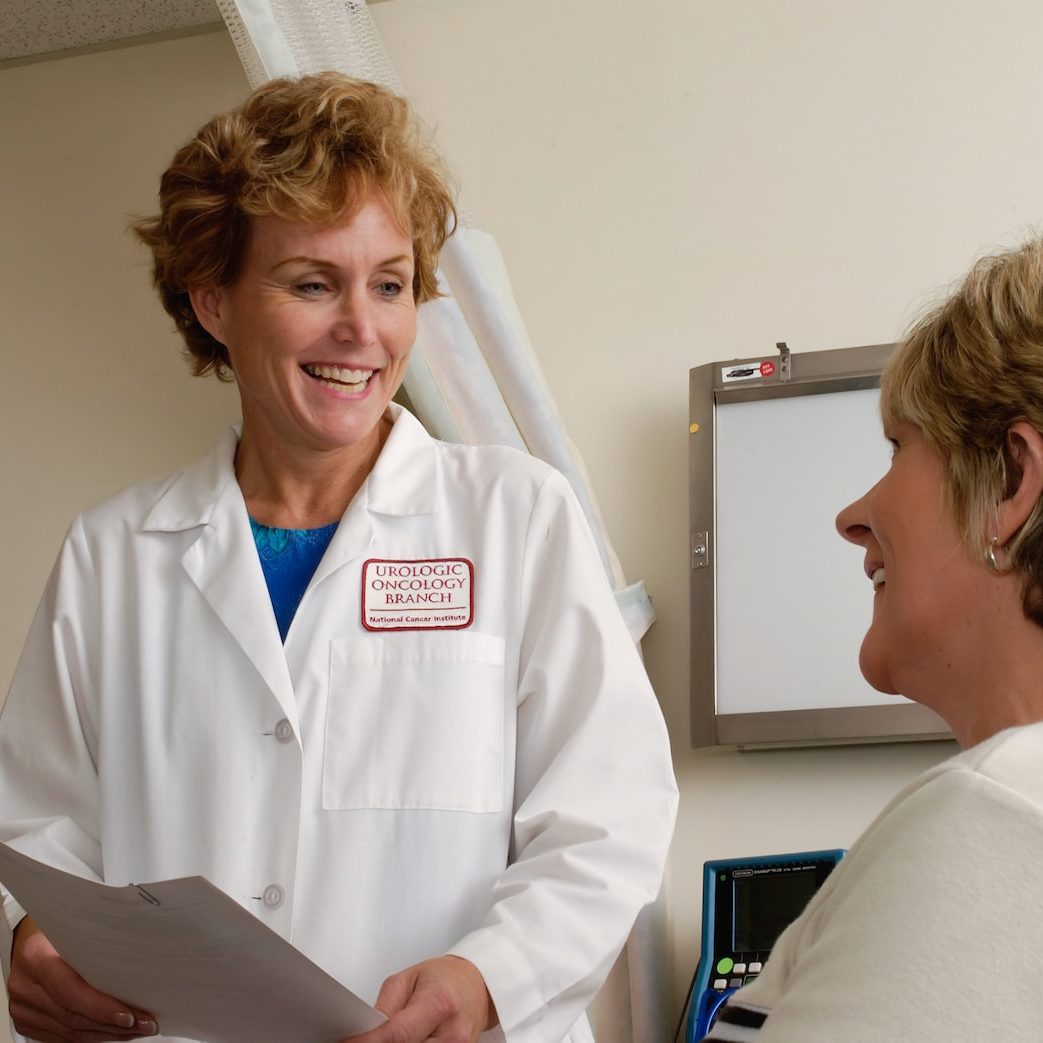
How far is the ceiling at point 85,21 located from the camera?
9.29 feet

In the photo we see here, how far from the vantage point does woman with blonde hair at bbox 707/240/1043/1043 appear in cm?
74

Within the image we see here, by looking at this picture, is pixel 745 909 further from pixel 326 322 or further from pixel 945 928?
pixel 945 928

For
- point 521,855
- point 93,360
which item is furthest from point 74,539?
point 93,360

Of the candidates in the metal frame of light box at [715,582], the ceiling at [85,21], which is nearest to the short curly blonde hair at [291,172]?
the metal frame of light box at [715,582]

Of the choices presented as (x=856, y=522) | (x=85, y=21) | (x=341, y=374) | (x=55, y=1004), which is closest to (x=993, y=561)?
(x=856, y=522)

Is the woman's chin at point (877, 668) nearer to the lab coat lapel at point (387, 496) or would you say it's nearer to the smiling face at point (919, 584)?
the smiling face at point (919, 584)

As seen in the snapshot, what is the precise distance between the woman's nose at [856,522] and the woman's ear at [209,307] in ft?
2.62

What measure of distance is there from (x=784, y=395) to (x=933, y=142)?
0.53m

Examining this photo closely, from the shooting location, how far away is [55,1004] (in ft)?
4.29

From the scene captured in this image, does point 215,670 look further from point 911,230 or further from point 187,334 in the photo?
point 911,230

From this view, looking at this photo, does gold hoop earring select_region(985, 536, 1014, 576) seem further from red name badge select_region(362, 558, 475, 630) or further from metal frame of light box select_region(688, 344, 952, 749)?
metal frame of light box select_region(688, 344, 952, 749)

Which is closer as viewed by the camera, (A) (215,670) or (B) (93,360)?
(A) (215,670)

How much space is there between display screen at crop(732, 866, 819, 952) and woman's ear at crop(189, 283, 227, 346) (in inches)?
42.4

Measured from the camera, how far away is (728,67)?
2.65 meters
